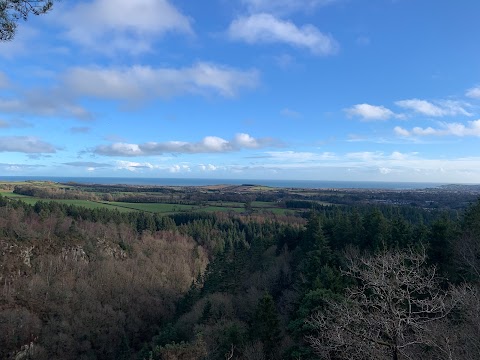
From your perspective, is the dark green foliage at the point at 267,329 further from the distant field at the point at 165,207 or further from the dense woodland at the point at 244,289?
the distant field at the point at 165,207

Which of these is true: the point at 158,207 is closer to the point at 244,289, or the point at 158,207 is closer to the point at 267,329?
the point at 244,289

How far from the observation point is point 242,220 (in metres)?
94.0

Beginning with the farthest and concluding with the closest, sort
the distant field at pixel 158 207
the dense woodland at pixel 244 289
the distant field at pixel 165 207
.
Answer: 1. the distant field at pixel 158 207
2. the distant field at pixel 165 207
3. the dense woodland at pixel 244 289

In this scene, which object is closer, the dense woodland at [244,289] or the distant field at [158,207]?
the dense woodland at [244,289]

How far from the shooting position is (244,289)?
40781 mm

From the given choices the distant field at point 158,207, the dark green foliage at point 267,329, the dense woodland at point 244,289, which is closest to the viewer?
the dense woodland at point 244,289

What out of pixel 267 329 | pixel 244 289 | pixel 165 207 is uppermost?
pixel 165 207

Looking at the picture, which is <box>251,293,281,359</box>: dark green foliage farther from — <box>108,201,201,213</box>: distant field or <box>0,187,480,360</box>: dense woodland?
<box>108,201,201,213</box>: distant field

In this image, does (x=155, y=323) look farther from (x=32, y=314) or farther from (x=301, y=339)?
(x=301, y=339)

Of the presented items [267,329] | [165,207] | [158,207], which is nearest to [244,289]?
[267,329]

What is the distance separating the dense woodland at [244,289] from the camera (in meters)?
10.5

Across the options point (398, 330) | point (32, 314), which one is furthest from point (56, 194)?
point (398, 330)

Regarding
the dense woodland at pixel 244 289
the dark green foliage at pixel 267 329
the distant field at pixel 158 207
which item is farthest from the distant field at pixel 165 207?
the dark green foliage at pixel 267 329

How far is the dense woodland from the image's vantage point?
10.5 m
